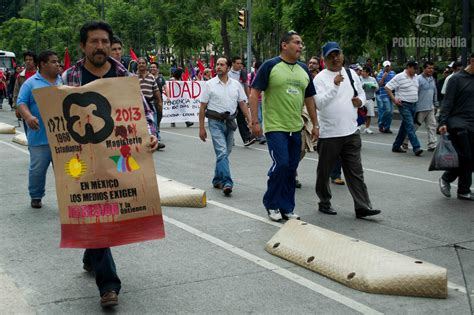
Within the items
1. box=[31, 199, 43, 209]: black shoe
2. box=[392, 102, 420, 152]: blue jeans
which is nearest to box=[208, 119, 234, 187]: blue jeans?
box=[31, 199, 43, 209]: black shoe

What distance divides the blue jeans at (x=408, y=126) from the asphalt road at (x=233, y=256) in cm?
306

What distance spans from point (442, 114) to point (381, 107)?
33.0 feet

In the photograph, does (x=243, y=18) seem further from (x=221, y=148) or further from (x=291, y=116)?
(x=291, y=116)

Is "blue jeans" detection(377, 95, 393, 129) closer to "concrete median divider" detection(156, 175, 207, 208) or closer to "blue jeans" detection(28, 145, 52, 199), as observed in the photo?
"concrete median divider" detection(156, 175, 207, 208)

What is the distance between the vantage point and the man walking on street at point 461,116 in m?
9.16

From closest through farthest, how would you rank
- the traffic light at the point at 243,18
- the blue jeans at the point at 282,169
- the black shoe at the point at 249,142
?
the blue jeans at the point at 282,169, the black shoe at the point at 249,142, the traffic light at the point at 243,18

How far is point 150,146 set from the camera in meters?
4.96

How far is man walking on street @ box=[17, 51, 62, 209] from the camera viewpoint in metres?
8.61

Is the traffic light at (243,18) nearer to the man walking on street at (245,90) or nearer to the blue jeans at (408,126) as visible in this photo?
the man walking on street at (245,90)

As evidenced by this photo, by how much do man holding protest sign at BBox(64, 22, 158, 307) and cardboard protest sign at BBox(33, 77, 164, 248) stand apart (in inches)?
7.6

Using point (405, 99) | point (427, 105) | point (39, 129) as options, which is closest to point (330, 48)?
point (39, 129)

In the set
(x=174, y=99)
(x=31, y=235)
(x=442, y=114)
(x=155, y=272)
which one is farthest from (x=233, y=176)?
(x=174, y=99)

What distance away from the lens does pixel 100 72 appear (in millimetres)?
5215

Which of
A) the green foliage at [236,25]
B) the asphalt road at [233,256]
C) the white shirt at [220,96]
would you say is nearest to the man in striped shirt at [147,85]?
the asphalt road at [233,256]
